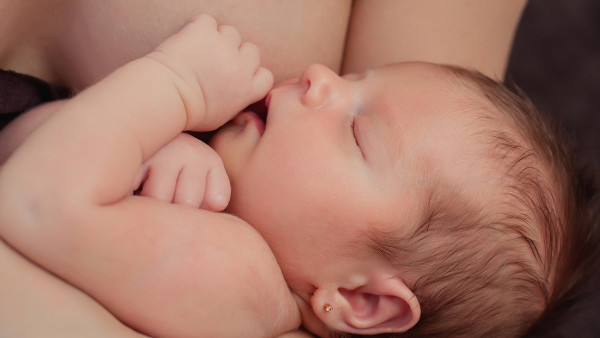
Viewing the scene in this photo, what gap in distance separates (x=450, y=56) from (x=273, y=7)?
0.41 meters

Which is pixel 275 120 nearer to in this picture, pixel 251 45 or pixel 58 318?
pixel 251 45

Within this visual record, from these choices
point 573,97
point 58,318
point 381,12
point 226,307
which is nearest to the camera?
point 58,318

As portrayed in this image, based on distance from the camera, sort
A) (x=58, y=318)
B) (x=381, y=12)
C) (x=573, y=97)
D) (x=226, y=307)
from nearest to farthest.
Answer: (x=58, y=318) < (x=226, y=307) < (x=381, y=12) < (x=573, y=97)

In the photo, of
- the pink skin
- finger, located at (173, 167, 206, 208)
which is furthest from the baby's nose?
finger, located at (173, 167, 206, 208)

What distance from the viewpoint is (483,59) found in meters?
1.26

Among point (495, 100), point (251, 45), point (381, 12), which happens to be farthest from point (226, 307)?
point (381, 12)

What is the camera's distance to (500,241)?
90 cm

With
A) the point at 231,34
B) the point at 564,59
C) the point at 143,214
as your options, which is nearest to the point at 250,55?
the point at 231,34

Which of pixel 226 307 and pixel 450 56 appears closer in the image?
pixel 226 307

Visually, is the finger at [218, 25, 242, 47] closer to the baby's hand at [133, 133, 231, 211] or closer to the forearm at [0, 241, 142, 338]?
the baby's hand at [133, 133, 231, 211]

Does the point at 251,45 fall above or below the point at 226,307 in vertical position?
above

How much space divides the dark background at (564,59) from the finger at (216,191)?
151 centimetres

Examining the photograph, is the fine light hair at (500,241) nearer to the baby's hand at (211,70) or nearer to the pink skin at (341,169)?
the pink skin at (341,169)

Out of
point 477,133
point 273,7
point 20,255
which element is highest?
point 273,7
